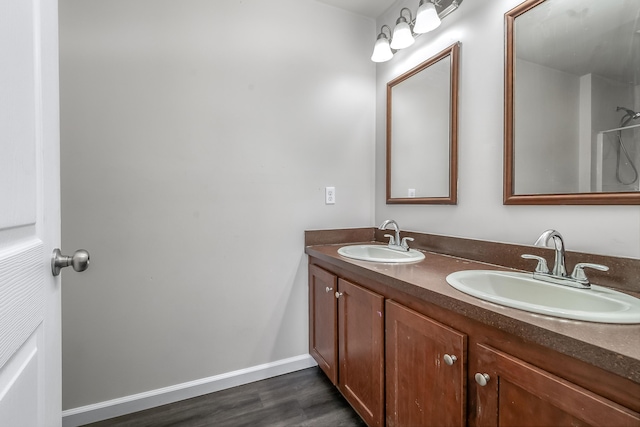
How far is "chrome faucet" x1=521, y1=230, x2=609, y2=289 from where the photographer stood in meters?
0.92

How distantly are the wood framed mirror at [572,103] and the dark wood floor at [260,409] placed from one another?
4.49 feet

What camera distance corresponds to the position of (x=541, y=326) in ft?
2.14

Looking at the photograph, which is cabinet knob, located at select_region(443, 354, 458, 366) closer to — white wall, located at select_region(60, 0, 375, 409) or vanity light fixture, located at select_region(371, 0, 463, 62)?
white wall, located at select_region(60, 0, 375, 409)

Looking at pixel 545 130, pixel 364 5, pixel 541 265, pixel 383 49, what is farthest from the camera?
pixel 364 5

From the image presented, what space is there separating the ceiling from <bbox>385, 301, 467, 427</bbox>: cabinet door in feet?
Result: 6.30

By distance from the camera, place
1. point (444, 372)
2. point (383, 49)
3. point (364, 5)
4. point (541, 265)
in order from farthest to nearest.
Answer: point (364, 5) → point (383, 49) → point (541, 265) → point (444, 372)

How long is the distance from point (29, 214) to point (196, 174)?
116 cm

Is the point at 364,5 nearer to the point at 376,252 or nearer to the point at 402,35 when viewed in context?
the point at 402,35

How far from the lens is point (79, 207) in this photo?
141cm

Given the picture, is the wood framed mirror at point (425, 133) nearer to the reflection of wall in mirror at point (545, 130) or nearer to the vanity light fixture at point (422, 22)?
the vanity light fixture at point (422, 22)

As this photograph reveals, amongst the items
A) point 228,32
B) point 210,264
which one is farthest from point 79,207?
point 228,32

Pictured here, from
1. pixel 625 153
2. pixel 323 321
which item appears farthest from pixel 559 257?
pixel 323 321

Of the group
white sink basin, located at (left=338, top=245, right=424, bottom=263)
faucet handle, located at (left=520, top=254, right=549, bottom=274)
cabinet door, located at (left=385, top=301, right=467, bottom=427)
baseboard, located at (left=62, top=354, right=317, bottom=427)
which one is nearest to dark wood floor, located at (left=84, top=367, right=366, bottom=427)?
baseboard, located at (left=62, top=354, right=317, bottom=427)

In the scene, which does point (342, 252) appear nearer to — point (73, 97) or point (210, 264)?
point (210, 264)
